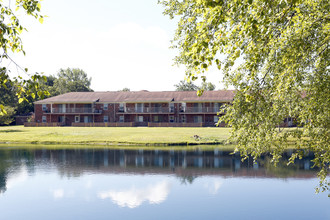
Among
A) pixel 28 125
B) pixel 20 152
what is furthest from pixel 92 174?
pixel 28 125

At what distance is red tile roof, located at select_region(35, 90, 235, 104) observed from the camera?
212 feet

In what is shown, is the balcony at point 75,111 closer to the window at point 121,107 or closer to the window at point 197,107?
the window at point 121,107

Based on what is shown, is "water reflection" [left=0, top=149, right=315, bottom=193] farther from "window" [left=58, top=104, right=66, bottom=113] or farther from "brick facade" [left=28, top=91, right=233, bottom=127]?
"window" [left=58, top=104, right=66, bottom=113]

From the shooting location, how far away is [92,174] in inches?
902

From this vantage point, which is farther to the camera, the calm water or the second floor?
the second floor

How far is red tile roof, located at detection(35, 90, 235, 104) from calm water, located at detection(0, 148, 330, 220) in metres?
36.3

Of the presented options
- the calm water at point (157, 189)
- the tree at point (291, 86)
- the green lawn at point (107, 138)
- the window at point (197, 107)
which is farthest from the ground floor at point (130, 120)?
the tree at point (291, 86)

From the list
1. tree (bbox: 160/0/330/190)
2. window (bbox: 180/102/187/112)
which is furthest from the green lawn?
tree (bbox: 160/0/330/190)

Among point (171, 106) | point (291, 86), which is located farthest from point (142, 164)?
point (171, 106)

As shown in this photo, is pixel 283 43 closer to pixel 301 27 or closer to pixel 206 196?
pixel 301 27

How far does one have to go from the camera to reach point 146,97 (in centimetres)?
6869

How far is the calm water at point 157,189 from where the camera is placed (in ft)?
50.1

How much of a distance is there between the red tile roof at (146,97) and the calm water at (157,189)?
3632cm

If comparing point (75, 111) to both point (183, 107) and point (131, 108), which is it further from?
point (183, 107)
